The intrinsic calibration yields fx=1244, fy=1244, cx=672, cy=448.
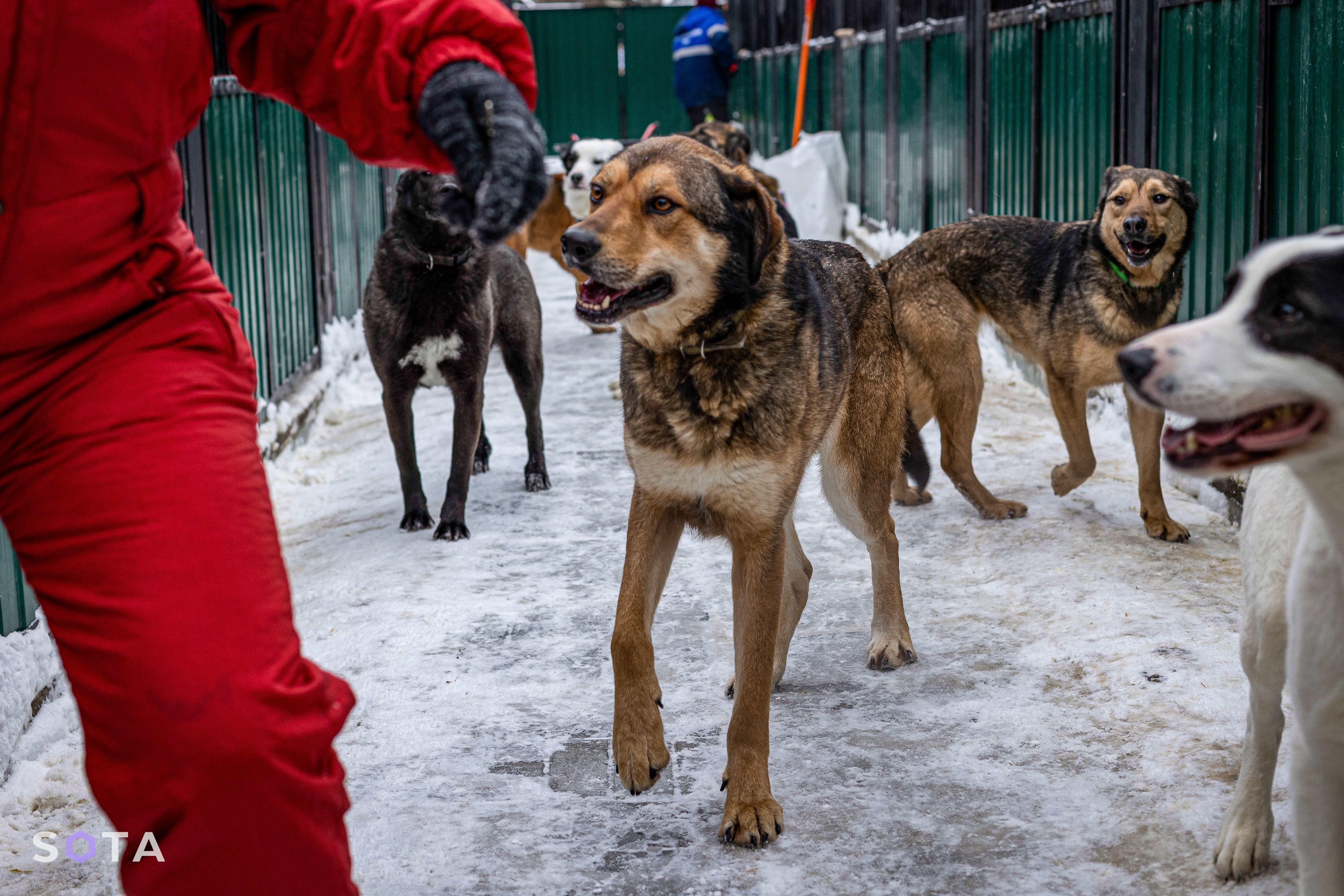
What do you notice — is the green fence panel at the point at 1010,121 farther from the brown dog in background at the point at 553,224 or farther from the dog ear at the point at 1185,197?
the brown dog in background at the point at 553,224

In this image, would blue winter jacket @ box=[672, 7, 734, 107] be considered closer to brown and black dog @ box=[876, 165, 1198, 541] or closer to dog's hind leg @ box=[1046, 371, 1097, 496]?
brown and black dog @ box=[876, 165, 1198, 541]

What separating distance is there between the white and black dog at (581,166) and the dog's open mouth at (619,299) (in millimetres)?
6392

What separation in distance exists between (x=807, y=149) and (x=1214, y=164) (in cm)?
732

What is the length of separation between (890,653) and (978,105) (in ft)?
20.2

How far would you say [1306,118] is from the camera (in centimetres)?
468

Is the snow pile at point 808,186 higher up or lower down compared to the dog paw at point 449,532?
higher up

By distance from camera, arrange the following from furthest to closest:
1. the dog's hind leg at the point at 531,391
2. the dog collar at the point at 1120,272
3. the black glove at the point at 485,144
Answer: the dog's hind leg at the point at 531,391
the dog collar at the point at 1120,272
the black glove at the point at 485,144

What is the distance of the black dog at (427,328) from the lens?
17.1 ft

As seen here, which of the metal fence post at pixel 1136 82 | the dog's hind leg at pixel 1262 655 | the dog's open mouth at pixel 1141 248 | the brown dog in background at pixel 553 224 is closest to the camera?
the dog's hind leg at pixel 1262 655

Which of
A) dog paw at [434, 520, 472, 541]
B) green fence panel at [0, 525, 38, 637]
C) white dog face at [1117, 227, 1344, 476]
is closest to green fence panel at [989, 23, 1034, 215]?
dog paw at [434, 520, 472, 541]

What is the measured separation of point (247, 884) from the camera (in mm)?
1422

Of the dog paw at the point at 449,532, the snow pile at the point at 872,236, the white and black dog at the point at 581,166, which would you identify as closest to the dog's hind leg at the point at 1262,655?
the dog paw at the point at 449,532

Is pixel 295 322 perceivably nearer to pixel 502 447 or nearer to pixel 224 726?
pixel 502 447

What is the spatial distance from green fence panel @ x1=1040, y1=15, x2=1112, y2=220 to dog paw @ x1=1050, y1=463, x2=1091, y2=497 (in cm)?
191
